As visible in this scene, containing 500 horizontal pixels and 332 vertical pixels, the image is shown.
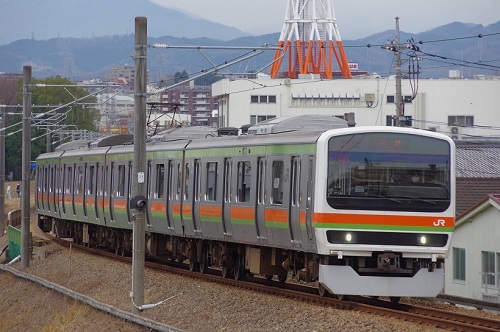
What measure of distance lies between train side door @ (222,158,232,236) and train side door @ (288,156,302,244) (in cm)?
309

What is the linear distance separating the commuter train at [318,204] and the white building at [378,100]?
55.9 m

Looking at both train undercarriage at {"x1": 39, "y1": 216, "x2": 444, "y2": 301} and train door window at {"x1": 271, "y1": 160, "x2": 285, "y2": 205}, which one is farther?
train door window at {"x1": 271, "y1": 160, "x2": 285, "y2": 205}

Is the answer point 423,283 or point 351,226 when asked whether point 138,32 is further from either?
point 423,283

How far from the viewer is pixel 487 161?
4212 cm

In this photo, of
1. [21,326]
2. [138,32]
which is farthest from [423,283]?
[21,326]

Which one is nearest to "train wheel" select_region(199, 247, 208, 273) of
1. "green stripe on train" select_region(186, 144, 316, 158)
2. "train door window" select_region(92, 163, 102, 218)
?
"green stripe on train" select_region(186, 144, 316, 158)

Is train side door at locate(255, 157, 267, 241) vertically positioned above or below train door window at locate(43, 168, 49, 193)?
above

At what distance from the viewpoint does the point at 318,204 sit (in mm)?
15922

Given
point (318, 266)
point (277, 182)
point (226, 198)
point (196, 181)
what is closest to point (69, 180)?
point (196, 181)

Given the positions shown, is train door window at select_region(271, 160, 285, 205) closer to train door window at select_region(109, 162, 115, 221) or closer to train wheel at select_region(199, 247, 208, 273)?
train wheel at select_region(199, 247, 208, 273)

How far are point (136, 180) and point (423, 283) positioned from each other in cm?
529

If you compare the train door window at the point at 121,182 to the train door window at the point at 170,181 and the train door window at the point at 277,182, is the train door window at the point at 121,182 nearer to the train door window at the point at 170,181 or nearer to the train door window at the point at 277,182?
the train door window at the point at 170,181

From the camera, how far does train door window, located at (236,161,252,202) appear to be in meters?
19.3

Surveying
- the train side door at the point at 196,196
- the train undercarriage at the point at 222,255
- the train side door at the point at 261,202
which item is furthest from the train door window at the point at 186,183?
the train side door at the point at 261,202
